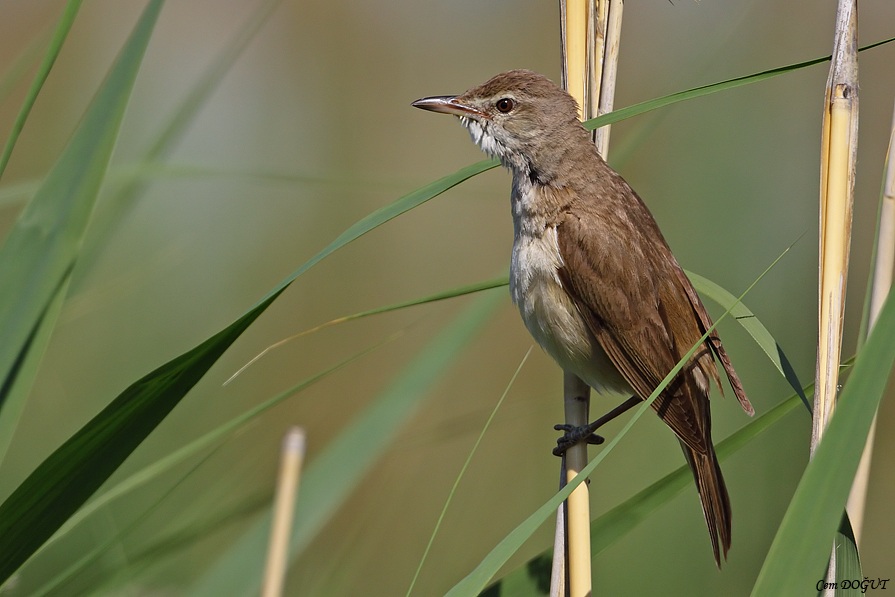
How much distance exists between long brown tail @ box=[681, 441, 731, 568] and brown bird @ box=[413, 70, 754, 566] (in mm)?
182

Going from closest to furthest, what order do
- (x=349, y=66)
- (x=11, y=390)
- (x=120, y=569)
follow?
(x=11, y=390) < (x=120, y=569) < (x=349, y=66)

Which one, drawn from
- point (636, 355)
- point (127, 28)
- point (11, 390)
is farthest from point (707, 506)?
point (127, 28)

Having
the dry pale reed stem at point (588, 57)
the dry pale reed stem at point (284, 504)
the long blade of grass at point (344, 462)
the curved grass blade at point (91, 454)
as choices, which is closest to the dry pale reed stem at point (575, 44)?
the dry pale reed stem at point (588, 57)

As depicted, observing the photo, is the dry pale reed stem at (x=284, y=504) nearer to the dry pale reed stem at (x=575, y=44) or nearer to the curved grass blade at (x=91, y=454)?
the curved grass blade at (x=91, y=454)

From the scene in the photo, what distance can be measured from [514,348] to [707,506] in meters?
3.61

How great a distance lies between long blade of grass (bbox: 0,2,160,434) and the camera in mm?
1356

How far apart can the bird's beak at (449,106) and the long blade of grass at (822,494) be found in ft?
5.26

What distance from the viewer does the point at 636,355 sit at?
7.61ft

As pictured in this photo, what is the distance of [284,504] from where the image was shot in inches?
45.0

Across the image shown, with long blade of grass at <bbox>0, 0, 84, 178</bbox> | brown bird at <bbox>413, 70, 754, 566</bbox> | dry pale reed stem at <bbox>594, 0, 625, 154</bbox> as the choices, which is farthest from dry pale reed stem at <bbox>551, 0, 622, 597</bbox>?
long blade of grass at <bbox>0, 0, 84, 178</bbox>

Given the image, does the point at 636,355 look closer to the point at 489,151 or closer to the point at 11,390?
the point at 489,151

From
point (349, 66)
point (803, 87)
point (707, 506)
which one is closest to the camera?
point (707, 506)

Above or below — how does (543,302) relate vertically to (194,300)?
below

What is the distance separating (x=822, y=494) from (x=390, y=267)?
4.98 metres
